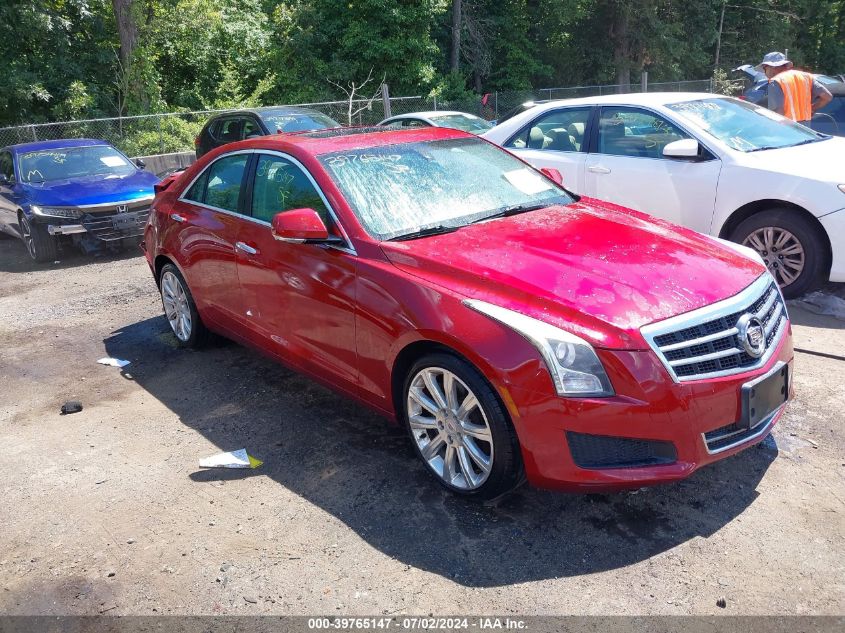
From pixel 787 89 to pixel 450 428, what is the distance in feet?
22.2

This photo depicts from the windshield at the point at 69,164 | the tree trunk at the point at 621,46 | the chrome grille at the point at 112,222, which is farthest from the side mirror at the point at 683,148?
the tree trunk at the point at 621,46

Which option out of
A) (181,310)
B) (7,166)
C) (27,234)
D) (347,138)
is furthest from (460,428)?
(7,166)

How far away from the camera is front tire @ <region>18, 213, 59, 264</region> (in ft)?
31.1

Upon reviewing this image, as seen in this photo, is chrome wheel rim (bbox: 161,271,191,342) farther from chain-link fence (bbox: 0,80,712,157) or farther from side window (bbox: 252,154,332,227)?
chain-link fence (bbox: 0,80,712,157)

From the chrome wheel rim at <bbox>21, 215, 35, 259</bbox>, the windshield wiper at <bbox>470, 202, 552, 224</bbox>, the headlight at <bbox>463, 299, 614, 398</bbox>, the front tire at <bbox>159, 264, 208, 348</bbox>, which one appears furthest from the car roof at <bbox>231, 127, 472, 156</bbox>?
the chrome wheel rim at <bbox>21, 215, 35, 259</bbox>

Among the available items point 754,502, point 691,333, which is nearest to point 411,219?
point 691,333

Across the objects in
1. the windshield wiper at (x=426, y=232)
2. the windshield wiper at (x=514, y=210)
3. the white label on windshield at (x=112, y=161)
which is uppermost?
the windshield wiper at (x=514, y=210)

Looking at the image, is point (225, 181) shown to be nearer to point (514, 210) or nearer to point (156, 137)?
point (514, 210)

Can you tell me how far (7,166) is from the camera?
34.6 feet

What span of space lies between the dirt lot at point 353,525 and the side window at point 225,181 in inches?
52.2

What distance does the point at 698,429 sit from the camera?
3100 mm

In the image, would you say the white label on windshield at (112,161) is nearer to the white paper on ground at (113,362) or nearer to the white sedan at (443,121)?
the white sedan at (443,121)

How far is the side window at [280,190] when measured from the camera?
14.0 feet

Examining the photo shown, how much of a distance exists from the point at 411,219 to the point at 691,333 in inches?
63.6
